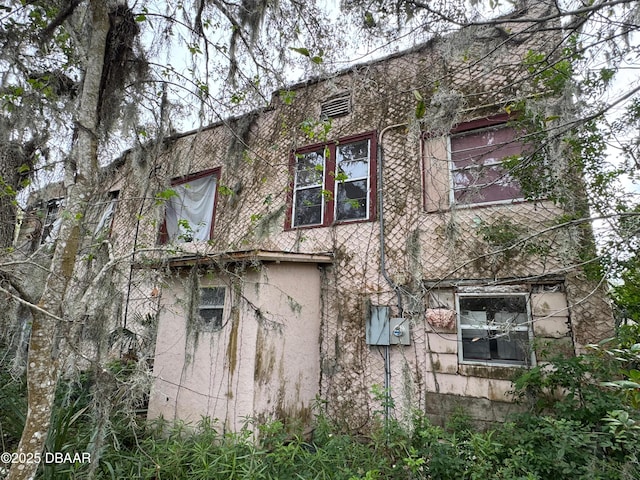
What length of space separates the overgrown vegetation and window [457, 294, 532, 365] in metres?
0.44

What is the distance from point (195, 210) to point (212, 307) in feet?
10.5

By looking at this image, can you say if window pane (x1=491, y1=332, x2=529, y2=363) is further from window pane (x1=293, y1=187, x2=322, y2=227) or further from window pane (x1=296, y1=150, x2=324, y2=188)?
window pane (x1=296, y1=150, x2=324, y2=188)

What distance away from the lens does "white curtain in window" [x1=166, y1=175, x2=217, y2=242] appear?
756 centimetres

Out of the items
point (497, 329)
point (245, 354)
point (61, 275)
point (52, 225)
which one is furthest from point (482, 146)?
point (52, 225)

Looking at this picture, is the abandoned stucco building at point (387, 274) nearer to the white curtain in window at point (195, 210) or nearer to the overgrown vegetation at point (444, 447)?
the overgrown vegetation at point (444, 447)

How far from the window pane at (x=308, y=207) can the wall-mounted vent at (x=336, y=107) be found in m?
1.55

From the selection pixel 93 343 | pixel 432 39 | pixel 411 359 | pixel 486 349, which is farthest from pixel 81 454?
pixel 432 39

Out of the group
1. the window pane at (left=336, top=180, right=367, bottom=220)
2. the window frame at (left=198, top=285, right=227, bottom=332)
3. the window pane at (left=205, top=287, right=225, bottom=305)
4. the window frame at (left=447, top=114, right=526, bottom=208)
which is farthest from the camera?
the window pane at (left=336, top=180, right=367, bottom=220)

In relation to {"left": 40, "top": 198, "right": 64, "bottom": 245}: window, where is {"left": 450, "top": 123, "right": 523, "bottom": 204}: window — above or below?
above

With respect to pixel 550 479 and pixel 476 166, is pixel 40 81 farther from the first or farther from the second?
pixel 550 479

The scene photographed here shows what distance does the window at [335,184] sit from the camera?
20.1 ft

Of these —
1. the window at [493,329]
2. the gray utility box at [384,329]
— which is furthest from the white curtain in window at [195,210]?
the window at [493,329]

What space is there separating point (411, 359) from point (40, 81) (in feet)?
22.0

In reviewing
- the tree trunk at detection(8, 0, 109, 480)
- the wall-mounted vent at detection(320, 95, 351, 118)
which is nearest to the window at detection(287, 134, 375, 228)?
the wall-mounted vent at detection(320, 95, 351, 118)
